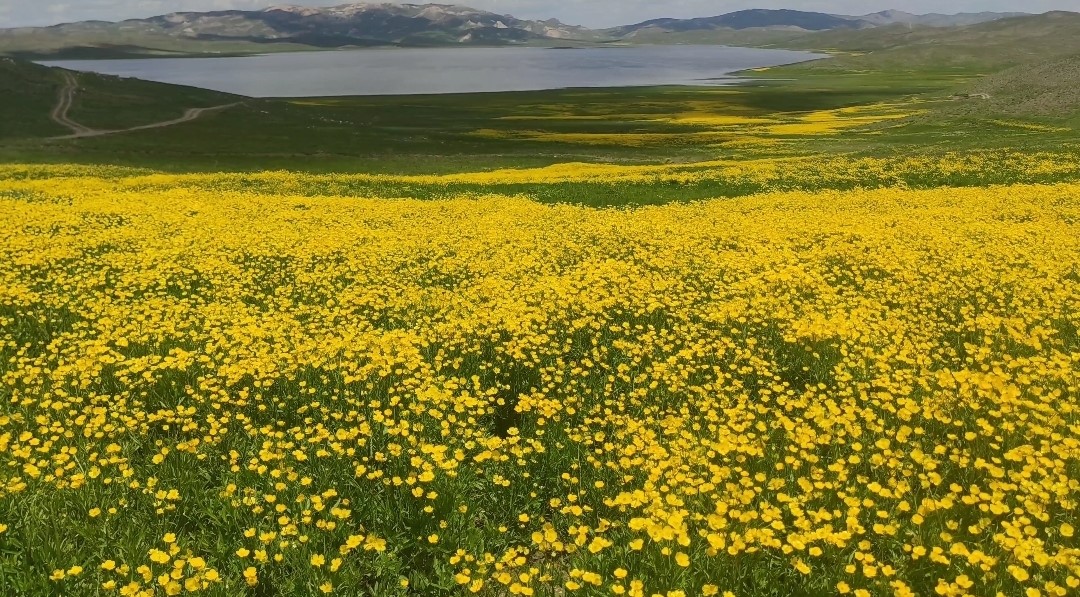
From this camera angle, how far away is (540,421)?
6.93m

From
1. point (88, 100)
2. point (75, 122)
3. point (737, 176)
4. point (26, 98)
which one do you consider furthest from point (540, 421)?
point (88, 100)

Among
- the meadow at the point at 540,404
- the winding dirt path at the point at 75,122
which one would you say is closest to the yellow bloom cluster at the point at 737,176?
the meadow at the point at 540,404

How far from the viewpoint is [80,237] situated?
15.6 m

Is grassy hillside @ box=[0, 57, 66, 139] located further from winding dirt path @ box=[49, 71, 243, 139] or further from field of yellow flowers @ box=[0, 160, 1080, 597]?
field of yellow flowers @ box=[0, 160, 1080, 597]

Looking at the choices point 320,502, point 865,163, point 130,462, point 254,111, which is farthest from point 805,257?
point 254,111

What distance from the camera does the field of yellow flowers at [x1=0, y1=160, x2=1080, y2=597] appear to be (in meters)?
4.93

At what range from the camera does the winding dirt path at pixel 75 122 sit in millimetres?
77312

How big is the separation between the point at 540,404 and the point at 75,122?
103 m

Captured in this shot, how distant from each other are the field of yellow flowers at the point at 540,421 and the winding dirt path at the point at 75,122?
258ft

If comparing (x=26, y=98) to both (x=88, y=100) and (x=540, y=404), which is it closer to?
(x=88, y=100)

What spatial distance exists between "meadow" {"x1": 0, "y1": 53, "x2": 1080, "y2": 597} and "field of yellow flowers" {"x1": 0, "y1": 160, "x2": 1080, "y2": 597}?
0.16ft

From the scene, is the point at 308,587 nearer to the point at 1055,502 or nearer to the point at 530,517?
the point at 530,517

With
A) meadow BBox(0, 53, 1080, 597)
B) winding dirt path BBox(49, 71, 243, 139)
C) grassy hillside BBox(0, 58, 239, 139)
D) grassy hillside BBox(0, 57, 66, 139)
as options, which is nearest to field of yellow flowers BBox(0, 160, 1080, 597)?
meadow BBox(0, 53, 1080, 597)

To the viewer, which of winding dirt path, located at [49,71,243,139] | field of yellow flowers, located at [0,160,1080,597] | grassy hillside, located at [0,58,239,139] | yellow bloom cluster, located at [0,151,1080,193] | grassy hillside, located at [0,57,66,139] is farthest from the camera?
grassy hillside, located at [0,58,239,139]
